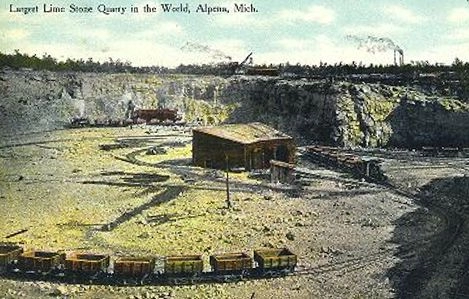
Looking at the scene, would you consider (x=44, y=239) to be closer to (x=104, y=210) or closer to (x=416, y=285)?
(x=104, y=210)

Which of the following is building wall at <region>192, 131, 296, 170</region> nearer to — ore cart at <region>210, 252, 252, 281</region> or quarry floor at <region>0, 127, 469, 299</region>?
quarry floor at <region>0, 127, 469, 299</region>

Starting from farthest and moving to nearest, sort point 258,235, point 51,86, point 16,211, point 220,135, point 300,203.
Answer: point 51,86, point 220,135, point 300,203, point 16,211, point 258,235

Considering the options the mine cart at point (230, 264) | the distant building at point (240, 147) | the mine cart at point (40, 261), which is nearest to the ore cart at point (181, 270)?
the mine cart at point (230, 264)

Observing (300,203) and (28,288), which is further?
(300,203)

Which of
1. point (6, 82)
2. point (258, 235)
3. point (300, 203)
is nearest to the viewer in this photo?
point (258, 235)

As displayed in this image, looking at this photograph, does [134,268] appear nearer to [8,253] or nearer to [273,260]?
[8,253]

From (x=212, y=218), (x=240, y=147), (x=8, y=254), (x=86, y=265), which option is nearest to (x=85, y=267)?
(x=86, y=265)

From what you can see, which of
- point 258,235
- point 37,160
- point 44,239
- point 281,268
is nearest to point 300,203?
point 258,235

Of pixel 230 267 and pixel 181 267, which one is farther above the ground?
pixel 181 267
